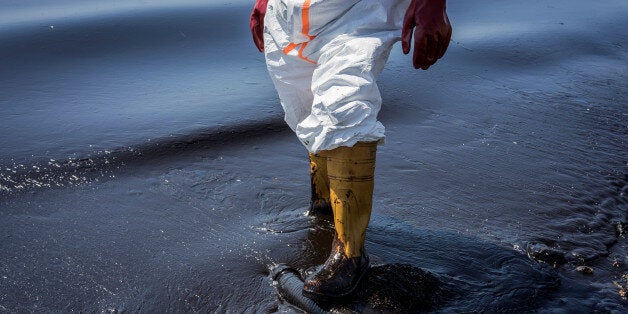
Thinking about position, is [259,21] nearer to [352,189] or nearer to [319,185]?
[319,185]

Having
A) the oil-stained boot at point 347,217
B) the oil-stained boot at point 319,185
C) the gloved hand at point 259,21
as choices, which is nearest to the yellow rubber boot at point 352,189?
the oil-stained boot at point 347,217

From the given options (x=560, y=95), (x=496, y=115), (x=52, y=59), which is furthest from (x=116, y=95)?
(x=560, y=95)

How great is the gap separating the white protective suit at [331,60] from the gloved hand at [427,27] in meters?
0.12

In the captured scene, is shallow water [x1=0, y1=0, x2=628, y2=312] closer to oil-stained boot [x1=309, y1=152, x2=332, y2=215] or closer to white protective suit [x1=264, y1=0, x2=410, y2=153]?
oil-stained boot [x1=309, y1=152, x2=332, y2=215]

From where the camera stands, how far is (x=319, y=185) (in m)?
2.78

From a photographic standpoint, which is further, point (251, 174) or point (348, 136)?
point (251, 174)

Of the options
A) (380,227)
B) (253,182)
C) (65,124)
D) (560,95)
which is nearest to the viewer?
(380,227)

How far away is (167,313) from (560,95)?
11.3ft

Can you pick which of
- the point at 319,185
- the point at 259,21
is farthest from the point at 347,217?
the point at 259,21

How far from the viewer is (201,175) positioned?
10.8ft

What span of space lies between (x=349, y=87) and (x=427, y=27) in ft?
1.06

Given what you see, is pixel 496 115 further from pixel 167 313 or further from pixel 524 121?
pixel 167 313

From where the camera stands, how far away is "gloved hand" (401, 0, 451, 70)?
215 centimetres

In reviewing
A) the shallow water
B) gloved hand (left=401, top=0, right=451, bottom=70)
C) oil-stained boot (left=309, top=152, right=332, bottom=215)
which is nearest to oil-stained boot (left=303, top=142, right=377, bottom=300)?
the shallow water
